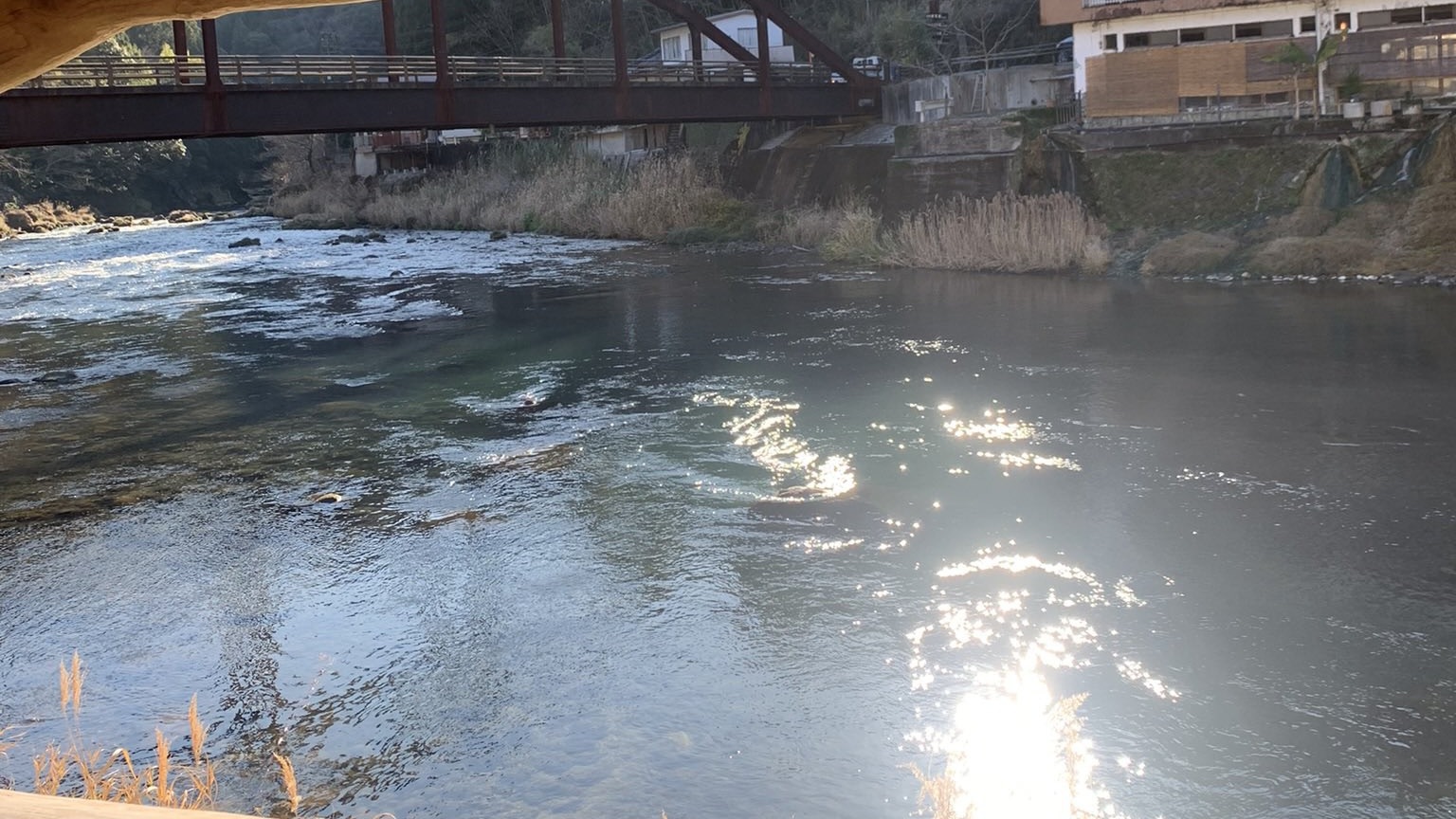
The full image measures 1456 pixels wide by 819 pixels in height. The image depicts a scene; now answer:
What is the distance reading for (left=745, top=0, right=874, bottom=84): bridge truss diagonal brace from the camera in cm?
3962

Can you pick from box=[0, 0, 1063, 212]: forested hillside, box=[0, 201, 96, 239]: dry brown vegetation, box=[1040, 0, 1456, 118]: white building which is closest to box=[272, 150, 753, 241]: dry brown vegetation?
box=[0, 0, 1063, 212]: forested hillside

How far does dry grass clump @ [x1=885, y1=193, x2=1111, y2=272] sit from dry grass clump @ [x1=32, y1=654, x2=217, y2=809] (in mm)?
22107

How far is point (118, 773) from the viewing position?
6.32 metres

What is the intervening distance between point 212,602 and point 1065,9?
29.6m

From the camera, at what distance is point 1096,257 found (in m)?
26.3

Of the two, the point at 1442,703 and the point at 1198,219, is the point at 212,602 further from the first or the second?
the point at 1198,219

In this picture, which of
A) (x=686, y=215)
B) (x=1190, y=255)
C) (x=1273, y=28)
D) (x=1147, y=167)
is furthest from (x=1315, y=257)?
(x=686, y=215)

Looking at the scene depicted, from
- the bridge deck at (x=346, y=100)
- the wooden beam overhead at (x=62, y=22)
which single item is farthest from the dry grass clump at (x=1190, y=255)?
the wooden beam overhead at (x=62, y=22)

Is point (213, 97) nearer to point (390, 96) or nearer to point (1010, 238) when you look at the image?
point (390, 96)

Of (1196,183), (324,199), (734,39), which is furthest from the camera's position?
(324,199)

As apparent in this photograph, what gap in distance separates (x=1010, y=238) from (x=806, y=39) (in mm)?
15104

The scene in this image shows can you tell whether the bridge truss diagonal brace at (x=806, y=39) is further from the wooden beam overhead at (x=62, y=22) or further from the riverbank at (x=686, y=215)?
the wooden beam overhead at (x=62, y=22)

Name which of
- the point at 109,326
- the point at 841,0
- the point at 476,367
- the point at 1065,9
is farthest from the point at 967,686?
the point at 841,0

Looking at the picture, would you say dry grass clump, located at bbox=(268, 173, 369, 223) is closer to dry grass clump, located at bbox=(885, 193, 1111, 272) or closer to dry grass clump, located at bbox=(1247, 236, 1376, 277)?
dry grass clump, located at bbox=(885, 193, 1111, 272)
